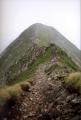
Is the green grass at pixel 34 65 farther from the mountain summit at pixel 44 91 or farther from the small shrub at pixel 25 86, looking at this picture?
the small shrub at pixel 25 86

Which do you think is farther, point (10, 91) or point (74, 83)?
point (74, 83)

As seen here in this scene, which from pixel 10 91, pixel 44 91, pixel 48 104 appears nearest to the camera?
pixel 10 91

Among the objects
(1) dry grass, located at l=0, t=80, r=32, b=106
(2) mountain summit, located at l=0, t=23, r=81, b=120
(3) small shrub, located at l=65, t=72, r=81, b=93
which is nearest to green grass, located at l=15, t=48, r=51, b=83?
(2) mountain summit, located at l=0, t=23, r=81, b=120

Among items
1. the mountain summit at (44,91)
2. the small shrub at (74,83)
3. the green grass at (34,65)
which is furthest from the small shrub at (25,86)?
the small shrub at (74,83)

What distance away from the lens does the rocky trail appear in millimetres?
5422

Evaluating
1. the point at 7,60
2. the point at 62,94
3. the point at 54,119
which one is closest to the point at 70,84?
the point at 62,94

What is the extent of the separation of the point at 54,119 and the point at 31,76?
43.5 inches

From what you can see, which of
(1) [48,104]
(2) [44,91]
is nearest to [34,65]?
(2) [44,91]

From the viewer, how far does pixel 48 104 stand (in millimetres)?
5582

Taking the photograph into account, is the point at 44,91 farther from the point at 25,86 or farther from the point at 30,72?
the point at 30,72

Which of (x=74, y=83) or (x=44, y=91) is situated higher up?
(x=74, y=83)

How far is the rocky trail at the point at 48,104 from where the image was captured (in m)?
5.42

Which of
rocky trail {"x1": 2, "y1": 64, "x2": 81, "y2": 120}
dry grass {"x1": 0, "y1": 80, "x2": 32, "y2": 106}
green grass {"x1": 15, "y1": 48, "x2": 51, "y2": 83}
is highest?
green grass {"x1": 15, "y1": 48, "x2": 51, "y2": 83}

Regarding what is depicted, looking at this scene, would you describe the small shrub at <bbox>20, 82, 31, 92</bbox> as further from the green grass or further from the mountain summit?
the green grass
